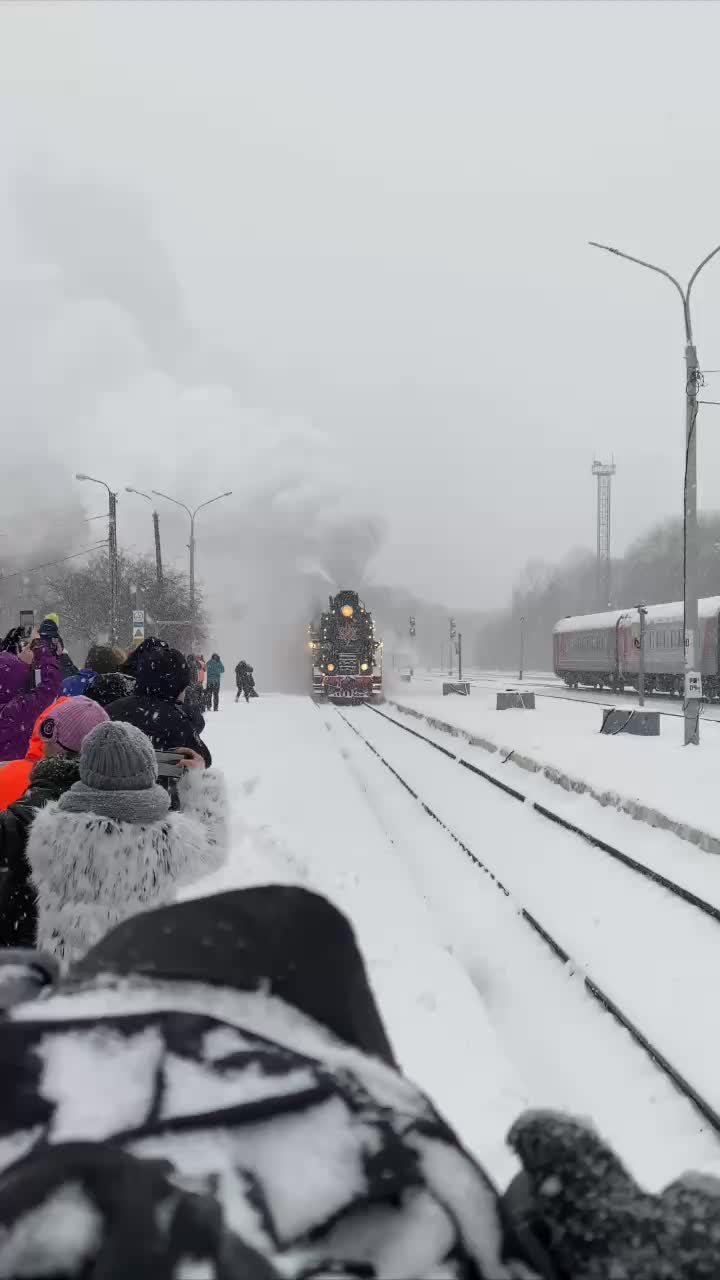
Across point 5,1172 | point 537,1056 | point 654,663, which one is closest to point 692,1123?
point 537,1056

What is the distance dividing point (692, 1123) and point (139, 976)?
4074 mm

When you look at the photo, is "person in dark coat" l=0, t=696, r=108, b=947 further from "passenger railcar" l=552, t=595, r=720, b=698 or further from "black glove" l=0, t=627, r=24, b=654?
"passenger railcar" l=552, t=595, r=720, b=698

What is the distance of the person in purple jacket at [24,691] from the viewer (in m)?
6.59

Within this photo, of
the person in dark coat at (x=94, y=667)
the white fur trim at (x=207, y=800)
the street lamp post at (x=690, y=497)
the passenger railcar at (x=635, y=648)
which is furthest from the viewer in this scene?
the passenger railcar at (x=635, y=648)

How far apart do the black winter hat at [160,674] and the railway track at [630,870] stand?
2.97 metres

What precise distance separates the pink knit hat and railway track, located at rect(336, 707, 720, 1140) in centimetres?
308

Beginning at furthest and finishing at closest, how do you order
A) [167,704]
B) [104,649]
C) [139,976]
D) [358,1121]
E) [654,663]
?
[654,663], [104,649], [167,704], [139,976], [358,1121]

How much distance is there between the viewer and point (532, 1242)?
893 mm

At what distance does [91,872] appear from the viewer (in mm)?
2863

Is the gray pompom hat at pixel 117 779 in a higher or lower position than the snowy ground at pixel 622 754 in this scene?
higher

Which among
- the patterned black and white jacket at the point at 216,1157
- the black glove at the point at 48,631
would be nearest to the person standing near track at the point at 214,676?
the black glove at the point at 48,631

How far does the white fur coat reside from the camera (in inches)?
112

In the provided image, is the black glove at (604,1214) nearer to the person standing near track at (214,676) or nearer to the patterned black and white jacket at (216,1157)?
the patterned black and white jacket at (216,1157)

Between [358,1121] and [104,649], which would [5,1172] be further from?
[104,649]
